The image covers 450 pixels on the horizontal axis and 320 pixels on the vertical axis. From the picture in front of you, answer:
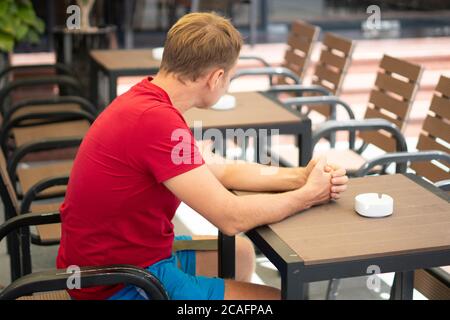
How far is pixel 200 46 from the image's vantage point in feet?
7.20

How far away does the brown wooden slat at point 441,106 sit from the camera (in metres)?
3.50

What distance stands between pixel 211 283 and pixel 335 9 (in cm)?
725

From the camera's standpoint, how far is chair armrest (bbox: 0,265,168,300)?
2068mm

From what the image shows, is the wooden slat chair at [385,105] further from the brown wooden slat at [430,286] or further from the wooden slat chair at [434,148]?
the brown wooden slat at [430,286]

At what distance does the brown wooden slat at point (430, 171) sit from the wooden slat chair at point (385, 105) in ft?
0.63

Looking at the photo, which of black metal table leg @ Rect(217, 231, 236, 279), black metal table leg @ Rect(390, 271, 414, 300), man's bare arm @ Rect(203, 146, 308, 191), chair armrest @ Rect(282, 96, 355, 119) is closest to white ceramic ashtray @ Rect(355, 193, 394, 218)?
man's bare arm @ Rect(203, 146, 308, 191)

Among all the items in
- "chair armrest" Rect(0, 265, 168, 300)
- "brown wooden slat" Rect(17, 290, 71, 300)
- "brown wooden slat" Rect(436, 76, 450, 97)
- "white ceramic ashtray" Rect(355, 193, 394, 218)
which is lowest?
"brown wooden slat" Rect(17, 290, 71, 300)

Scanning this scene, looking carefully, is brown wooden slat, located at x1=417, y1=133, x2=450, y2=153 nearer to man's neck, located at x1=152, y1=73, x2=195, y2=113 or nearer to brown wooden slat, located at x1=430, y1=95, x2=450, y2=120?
brown wooden slat, located at x1=430, y1=95, x2=450, y2=120

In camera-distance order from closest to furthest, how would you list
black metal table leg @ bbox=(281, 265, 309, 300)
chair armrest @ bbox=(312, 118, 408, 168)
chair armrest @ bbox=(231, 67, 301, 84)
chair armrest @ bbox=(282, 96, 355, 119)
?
black metal table leg @ bbox=(281, 265, 309, 300)
chair armrest @ bbox=(312, 118, 408, 168)
chair armrest @ bbox=(282, 96, 355, 119)
chair armrest @ bbox=(231, 67, 301, 84)

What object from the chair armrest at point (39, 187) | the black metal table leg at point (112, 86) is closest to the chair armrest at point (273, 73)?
the black metal table leg at point (112, 86)

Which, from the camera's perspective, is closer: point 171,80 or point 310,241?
point 310,241

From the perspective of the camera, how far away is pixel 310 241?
81.7 inches

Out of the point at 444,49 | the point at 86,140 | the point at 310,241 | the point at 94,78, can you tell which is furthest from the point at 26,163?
the point at 444,49
